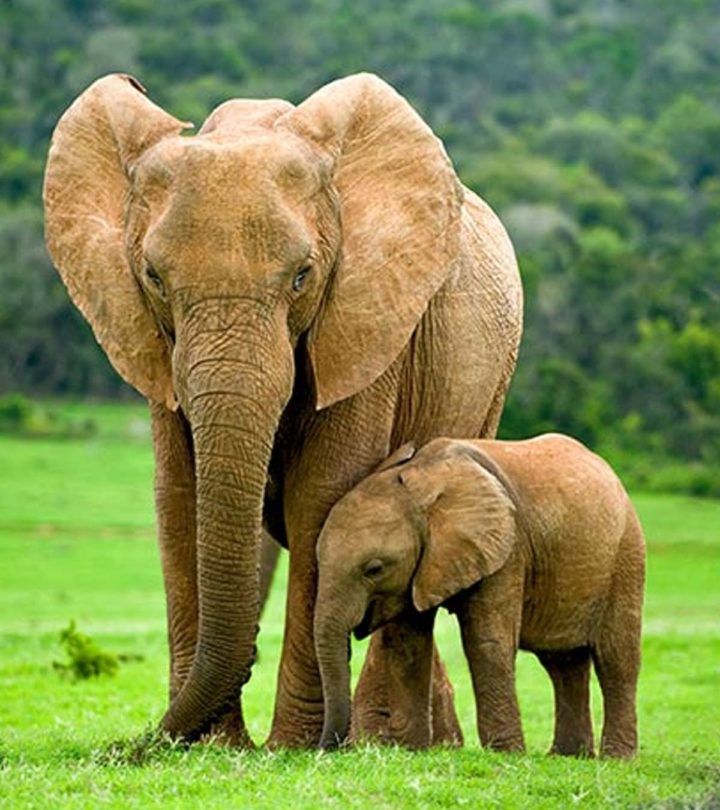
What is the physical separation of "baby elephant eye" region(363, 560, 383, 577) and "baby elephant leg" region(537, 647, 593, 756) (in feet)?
4.34

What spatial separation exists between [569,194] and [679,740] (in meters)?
59.0

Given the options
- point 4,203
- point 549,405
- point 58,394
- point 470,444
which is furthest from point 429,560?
point 4,203

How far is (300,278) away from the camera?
8.41m

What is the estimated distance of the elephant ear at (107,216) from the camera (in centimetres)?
871

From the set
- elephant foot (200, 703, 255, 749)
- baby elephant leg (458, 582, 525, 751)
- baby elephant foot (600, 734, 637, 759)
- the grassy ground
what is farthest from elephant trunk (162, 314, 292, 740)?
baby elephant foot (600, 734, 637, 759)

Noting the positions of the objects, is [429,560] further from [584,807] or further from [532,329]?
[532,329]

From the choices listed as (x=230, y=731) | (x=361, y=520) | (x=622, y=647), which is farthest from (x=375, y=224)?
(x=622, y=647)

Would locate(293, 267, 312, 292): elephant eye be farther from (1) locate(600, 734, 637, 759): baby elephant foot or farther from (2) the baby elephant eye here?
(1) locate(600, 734, 637, 759): baby elephant foot

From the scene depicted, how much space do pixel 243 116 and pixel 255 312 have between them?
3.58ft

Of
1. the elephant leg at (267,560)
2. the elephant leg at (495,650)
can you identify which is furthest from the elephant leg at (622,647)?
the elephant leg at (267,560)

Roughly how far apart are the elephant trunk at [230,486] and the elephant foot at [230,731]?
0.52m

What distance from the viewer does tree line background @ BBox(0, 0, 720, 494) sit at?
140 feet

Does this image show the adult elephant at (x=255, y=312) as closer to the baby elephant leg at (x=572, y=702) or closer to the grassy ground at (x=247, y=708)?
the grassy ground at (x=247, y=708)

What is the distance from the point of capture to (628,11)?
108938mm
